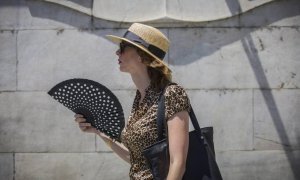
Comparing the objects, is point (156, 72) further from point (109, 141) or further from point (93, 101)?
point (109, 141)

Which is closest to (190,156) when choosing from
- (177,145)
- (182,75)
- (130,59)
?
(177,145)

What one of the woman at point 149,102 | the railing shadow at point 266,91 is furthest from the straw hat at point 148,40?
the railing shadow at point 266,91

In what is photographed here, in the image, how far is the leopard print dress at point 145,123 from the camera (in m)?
2.76

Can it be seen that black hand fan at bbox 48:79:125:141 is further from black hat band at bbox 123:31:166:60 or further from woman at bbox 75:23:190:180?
black hat band at bbox 123:31:166:60

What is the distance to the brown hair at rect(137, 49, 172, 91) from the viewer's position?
9.42 ft

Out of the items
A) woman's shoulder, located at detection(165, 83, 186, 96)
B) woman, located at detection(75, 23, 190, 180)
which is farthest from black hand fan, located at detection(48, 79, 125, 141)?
woman's shoulder, located at detection(165, 83, 186, 96)

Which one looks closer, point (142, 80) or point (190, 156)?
point (190, 156)

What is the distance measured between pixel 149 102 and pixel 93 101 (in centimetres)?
43

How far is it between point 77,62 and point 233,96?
172 cm

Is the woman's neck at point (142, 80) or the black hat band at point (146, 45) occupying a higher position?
the black hat band at point (146, 45)

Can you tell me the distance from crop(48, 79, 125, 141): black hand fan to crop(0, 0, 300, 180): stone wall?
2.65 meters

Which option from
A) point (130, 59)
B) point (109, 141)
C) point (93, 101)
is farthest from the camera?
point (109, 141)

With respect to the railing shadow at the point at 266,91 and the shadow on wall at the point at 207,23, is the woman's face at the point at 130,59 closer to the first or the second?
the shadow on wall at the point at 207,23

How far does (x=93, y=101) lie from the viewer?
3158 mm
